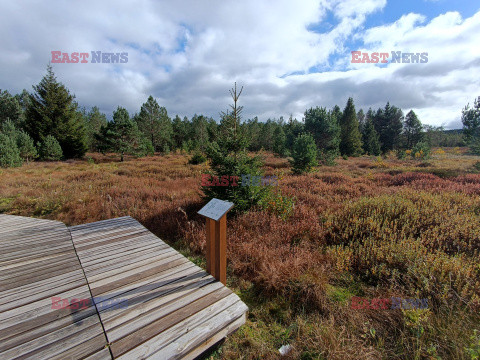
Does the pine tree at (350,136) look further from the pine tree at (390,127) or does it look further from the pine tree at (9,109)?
the pine tree at (9,109)

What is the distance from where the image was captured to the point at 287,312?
8.78ft

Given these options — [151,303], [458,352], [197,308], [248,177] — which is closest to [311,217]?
[248,177]

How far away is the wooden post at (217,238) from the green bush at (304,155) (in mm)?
11906

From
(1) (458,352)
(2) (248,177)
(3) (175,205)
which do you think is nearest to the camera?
(1) (458,352)

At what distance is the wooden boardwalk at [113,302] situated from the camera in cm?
188

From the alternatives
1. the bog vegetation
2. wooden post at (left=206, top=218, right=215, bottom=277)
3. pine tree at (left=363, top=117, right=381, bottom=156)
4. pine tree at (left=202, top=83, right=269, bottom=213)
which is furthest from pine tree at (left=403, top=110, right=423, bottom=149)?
wooden post at (left=206, top=218, right=215, bottom=277)

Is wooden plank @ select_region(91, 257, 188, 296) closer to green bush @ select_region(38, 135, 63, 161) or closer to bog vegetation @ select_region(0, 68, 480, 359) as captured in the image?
bog vegetation @ select_region(0, 68, 480, 359)

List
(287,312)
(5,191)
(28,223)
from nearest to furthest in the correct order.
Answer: (287,312), (28,223), (5,191)

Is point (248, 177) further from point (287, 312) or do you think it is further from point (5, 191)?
point (5, 191)

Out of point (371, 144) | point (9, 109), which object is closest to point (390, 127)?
point (371, 144)

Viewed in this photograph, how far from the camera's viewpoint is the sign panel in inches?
102

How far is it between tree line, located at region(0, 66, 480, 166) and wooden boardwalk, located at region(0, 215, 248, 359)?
3594 mm

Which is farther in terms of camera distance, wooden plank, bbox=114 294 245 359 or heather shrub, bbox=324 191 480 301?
heather shrub, bbox=324 191 480 301

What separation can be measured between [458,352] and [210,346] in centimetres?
243
